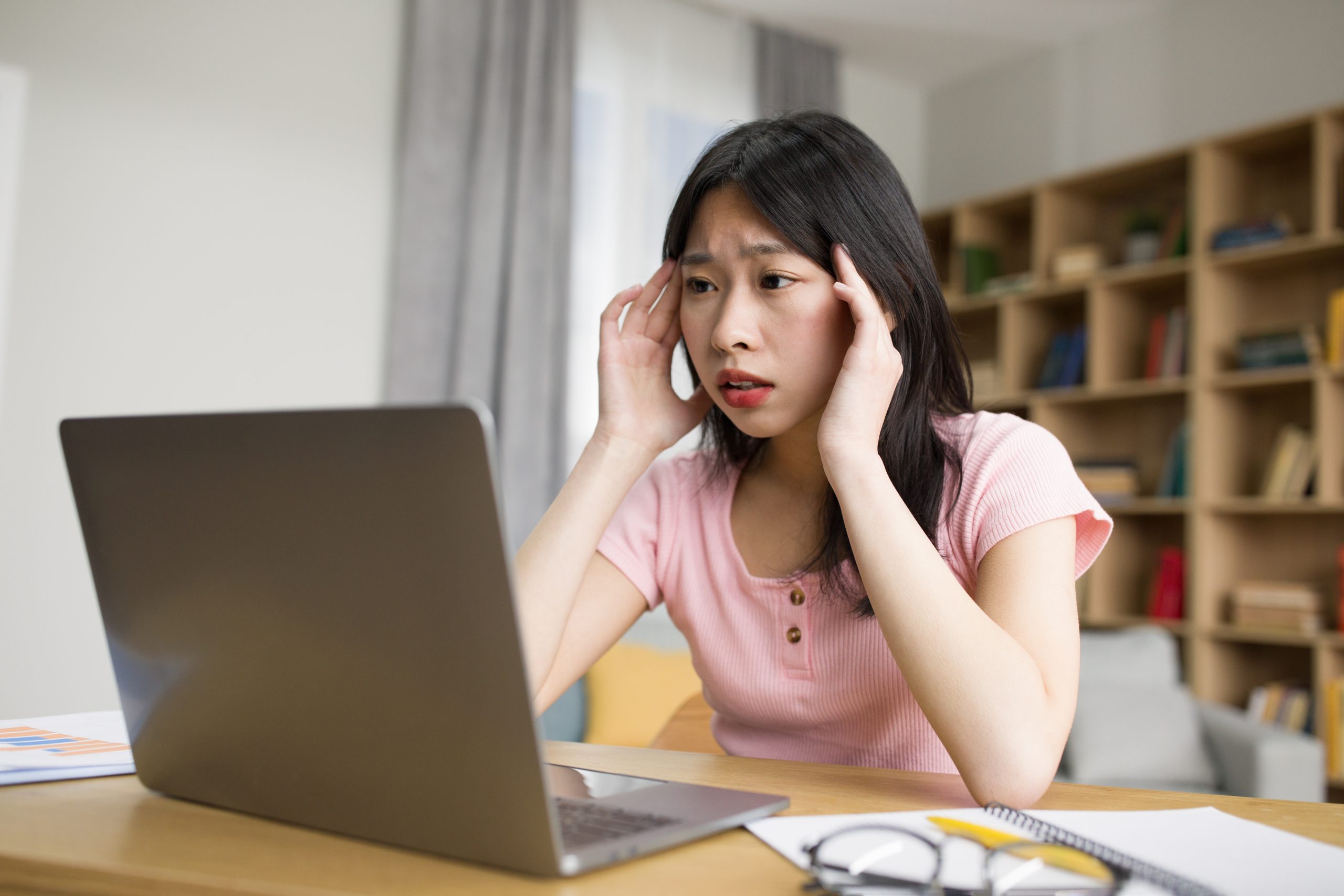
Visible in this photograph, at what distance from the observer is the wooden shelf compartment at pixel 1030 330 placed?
389 cm

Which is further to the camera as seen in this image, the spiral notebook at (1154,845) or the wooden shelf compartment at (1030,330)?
the wooden shelf compartment at (1030,330)

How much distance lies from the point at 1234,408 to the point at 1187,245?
55cm

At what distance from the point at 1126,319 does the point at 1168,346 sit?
245 millimetres

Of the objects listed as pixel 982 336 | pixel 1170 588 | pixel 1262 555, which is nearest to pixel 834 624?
pixel 1170 588

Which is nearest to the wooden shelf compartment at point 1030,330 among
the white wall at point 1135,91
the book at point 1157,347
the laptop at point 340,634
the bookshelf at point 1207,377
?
the bookshelf at point 1207,377

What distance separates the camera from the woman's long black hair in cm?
A: 107

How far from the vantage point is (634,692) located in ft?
7.39

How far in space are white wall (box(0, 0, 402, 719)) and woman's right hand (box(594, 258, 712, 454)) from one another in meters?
2.06

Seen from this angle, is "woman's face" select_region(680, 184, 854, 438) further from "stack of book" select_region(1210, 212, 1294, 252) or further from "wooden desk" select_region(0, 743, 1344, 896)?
"stack of book" select_region(1210, 212, 1294, 252)

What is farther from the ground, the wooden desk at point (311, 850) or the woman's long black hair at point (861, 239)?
the woman's long black hair at point (861, 239)

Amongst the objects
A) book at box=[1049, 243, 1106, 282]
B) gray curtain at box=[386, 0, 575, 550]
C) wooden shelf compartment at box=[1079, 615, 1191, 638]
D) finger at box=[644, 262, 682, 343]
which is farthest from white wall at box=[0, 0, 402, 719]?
wooden shelf compartment at box=[1079, 615, 1191, 638]

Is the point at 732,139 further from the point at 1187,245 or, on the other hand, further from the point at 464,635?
the point at 1187,245

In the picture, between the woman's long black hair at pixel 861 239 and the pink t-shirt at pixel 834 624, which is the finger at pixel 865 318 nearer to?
the woman's long black hair at pixel 861 239

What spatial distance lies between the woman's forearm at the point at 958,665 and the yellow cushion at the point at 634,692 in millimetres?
1337
